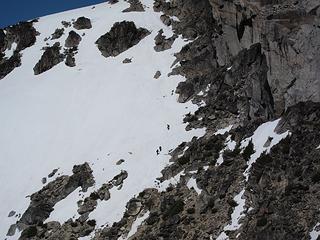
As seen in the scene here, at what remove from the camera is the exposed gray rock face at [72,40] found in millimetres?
70062

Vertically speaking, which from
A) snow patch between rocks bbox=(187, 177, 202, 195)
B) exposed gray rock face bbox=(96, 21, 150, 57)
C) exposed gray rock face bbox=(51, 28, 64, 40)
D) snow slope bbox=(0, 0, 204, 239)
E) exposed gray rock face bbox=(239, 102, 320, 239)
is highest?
exposed gray rock face bbox=(51, 28, 64, 40)

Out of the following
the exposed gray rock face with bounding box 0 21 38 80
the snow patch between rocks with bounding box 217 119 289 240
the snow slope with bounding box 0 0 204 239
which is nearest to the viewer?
the snow patch between rocks with bounding box 217 119 289 240

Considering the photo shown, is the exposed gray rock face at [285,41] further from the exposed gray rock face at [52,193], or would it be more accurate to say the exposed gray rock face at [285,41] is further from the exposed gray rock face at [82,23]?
the exposed gray rock face at [82,23]

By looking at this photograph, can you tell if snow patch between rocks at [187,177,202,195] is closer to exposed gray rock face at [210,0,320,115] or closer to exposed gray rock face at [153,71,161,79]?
exposed gray rock face at [210,0,320,115]

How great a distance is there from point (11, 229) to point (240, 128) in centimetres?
2269

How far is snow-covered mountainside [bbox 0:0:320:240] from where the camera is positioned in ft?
108

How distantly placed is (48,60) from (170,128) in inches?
1138

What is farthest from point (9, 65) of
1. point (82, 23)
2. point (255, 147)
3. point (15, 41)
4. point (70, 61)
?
point (255, 147)

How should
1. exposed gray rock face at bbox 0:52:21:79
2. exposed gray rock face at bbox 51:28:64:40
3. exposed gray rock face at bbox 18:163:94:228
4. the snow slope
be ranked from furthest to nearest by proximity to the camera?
exposed gray rock face at bbox 51:28:64:40 → exposed gray rock face at bbox 0:52:21:79 → the snow slope → exposed gray rock face at bbox 18:163:94:228

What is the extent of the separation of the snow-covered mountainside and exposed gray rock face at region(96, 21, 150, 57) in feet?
0.66

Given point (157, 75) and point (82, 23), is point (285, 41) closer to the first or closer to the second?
point (157, 75)

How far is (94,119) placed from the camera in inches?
2141

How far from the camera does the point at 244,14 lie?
1943 inches

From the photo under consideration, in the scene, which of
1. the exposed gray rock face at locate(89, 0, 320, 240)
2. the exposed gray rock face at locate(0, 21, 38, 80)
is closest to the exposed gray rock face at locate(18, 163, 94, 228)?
the exposed gray rock face at locate(89, 0, 320, 240)
